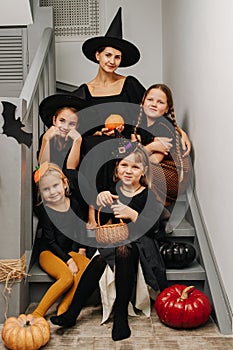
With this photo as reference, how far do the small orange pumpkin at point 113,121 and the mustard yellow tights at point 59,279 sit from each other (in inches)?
34.4

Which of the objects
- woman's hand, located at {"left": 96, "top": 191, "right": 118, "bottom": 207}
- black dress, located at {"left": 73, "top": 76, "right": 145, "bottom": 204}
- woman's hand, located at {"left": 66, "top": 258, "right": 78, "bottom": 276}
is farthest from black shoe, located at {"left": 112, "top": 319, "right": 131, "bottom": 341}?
black dress, located at {"left": 73, "top": 76, "right": 145, "bottom": 204}

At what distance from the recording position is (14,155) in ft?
8.87

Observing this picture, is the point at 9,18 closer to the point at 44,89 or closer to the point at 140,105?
the point at 140,105

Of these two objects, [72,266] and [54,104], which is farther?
[54,104]

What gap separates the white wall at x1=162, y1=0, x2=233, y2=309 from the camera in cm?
257

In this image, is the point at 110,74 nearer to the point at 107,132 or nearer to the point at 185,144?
the point at 107,132

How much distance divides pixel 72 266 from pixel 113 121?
102cm

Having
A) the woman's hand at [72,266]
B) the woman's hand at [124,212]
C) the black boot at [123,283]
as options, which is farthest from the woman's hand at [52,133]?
the black boot at [123,283]

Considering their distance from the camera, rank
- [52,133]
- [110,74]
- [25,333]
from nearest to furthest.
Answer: [25,333], [52,133], [110,74]

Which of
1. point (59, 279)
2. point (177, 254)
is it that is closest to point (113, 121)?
point (177, 254)

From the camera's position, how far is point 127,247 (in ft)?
9.04

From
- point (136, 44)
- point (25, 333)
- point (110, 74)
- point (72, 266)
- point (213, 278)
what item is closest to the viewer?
point (25, 333)

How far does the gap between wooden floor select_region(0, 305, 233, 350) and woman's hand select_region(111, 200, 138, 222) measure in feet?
1.67

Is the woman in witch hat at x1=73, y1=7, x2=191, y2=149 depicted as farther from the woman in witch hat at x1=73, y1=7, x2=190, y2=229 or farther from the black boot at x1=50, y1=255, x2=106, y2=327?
the black boot at x1=50, y1=255, x2=106, y2=327
